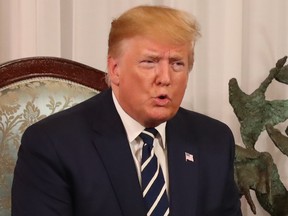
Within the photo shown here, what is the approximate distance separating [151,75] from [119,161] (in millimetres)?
211

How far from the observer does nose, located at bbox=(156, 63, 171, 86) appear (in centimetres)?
115

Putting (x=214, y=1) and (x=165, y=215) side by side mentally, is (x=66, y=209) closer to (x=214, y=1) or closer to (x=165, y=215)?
(x=165, y=215)

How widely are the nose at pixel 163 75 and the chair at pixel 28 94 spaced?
0.46 metres

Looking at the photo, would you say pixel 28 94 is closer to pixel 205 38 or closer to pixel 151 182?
pixel 151 182

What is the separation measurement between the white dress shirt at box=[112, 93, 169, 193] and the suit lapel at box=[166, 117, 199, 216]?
2 centimetres

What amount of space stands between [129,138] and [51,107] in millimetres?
346

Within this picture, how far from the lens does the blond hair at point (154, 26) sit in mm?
1145

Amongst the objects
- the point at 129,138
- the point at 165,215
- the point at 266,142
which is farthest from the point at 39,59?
the point at 266,142

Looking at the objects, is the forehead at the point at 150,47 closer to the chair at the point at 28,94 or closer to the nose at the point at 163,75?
the nose at the point at 163,75

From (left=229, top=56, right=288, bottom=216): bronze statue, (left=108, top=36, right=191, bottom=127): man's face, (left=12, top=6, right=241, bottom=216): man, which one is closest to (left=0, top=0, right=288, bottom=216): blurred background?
(left=229, top=56, right=288, bottom=216): bronze statue

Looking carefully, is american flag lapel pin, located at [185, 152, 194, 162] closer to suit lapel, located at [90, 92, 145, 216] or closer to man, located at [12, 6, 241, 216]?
man, located at [12, 6, 241, 216]

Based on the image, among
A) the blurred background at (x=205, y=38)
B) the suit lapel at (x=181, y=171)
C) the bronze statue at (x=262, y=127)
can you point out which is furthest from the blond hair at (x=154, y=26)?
the blurred background at (x=205, y=38)

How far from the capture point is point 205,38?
2.02 metres

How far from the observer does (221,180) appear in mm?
1356
